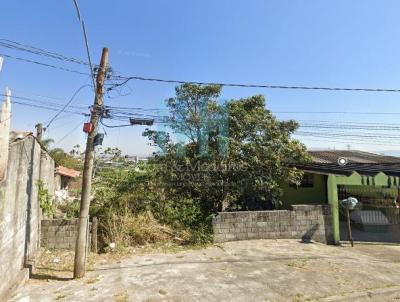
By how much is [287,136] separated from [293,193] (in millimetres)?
4188

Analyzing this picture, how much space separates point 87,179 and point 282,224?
22.7 feet

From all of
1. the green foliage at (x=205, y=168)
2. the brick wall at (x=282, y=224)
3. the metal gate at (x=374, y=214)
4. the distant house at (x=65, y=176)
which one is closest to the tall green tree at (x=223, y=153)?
the green foliage at (x=205, y=168)

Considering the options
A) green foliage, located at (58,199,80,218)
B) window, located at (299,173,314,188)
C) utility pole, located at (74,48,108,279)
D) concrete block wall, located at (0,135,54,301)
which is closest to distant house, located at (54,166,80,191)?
green foliage, located at (58,199,80,218)

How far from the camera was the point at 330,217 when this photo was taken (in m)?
11.7

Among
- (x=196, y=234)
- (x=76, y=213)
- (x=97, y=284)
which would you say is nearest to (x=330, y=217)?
(x=196, y=234)

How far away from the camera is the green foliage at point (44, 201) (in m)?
9.68

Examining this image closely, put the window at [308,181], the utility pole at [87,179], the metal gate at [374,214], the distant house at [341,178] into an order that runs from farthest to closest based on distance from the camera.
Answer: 1. the window at [308,181]
2. the metal gate at [374,214]
3. the distant house at [341,178]
4. the utility pole at [87,179]

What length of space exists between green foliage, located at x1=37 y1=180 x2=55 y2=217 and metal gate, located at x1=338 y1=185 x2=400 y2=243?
33.9 ft

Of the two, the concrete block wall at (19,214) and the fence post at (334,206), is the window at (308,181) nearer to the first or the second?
the fence post at (334,206)

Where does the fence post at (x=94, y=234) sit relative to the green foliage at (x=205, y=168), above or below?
below

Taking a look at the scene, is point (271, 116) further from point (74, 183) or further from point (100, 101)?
point (74, 183)

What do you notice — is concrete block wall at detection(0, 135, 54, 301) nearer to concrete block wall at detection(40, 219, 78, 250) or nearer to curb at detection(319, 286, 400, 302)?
concrete block wall at detection(40, 219, 78, 250)

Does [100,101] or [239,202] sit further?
[239,202]

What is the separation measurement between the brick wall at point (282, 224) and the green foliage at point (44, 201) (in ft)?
18.1
